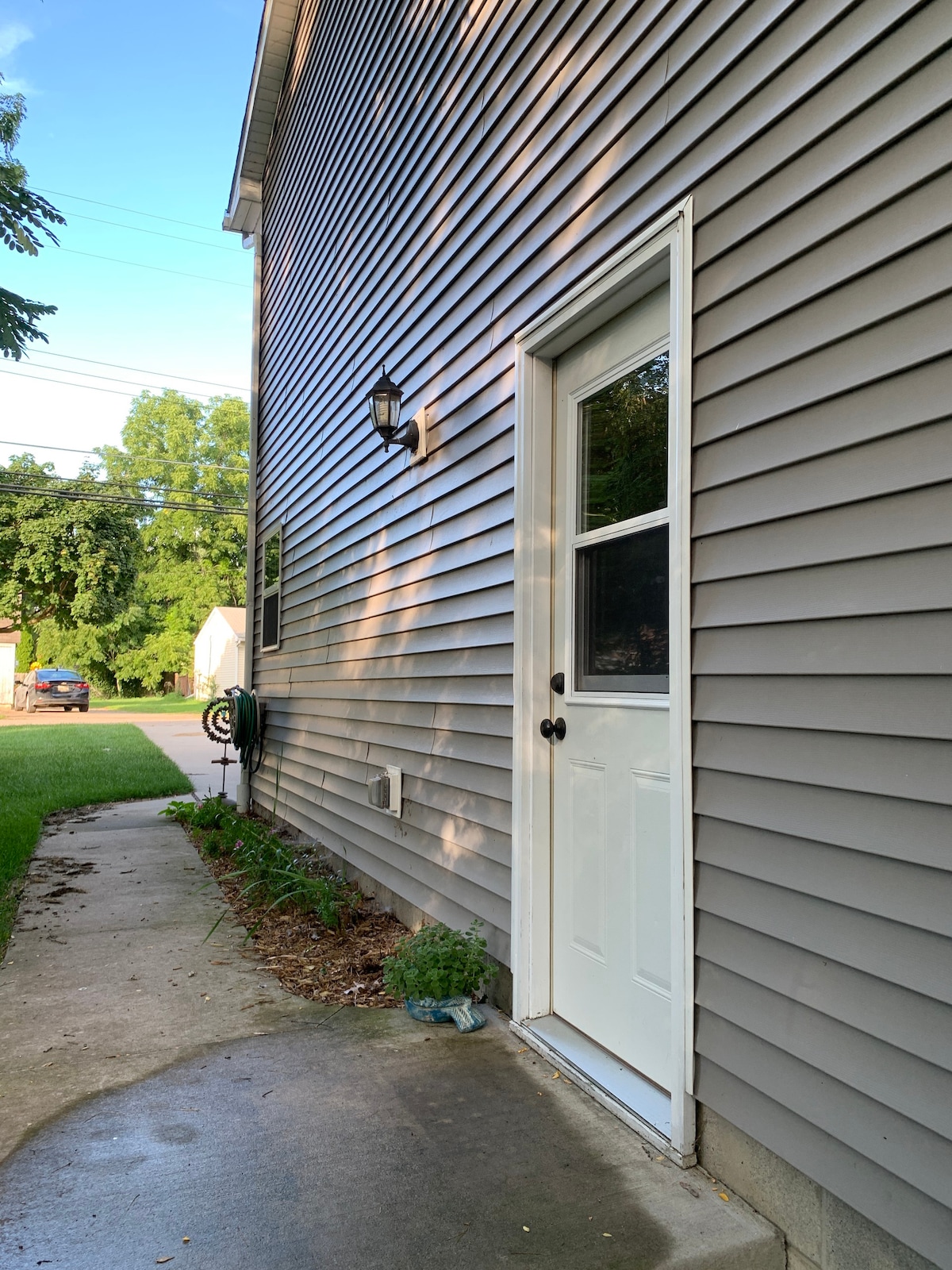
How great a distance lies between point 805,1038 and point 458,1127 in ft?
3.24

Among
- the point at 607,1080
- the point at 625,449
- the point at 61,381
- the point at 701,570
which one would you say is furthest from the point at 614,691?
the point at 61,381

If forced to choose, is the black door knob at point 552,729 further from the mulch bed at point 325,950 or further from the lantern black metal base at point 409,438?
the lantern black metal base at point 409,438

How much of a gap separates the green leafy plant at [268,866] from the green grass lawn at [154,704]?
19676mm

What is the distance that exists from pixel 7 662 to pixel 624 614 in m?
41.3

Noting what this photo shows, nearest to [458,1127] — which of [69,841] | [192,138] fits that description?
[69,841]

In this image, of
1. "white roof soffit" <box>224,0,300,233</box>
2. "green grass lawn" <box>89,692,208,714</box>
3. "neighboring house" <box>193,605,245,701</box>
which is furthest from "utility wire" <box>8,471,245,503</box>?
"white roof soffit" <box>224,0,300,233</box>

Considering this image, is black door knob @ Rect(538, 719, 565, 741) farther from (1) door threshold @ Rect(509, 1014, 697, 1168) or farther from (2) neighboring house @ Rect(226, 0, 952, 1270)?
(1) door threshold @ Rect(509, 1014, 697, 1168)

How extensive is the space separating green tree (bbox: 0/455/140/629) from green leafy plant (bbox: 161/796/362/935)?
25.0 metres

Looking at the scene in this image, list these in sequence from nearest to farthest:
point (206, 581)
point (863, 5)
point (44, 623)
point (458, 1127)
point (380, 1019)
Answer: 1. point (863, 5)
2. point (458, 1127)
3. point (380, 1019)
4. point (44, 623)
5. point (206, 581)

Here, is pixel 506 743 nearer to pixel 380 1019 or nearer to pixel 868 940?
pixel 380 1019

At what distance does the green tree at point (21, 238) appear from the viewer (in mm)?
8070

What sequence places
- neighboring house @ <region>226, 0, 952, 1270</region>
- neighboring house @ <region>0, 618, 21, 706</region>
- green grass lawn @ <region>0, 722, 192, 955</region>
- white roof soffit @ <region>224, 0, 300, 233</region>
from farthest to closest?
neighboring house @ <region>0, 618, 21, 706</region> → white roof soffit @ <region>224, 0, 300, 233</region> → green grass lawn @ <region>0, 722, 192, 955</region> → neighboring house @ <region>226, 0, 952, 1270</region>

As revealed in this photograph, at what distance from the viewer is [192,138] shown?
18.5 metres

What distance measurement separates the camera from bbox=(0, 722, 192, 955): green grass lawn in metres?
6.12
